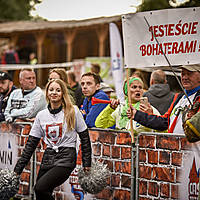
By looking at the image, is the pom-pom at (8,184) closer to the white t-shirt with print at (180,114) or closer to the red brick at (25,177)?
the red brick at (25,177)

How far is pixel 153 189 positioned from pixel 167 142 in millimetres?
592

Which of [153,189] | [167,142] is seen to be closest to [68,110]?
[167,142]

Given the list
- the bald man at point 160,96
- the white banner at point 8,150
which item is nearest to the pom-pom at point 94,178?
the white banner at point 8,150

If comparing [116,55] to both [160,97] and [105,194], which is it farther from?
[105,194]

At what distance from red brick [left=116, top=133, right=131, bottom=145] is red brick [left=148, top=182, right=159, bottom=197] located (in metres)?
0.58

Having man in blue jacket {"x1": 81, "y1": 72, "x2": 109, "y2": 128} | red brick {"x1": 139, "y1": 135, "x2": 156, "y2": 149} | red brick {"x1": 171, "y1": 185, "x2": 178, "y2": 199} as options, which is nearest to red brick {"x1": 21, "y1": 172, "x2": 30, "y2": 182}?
man in blue jacket {"x1": 81, "y1": 72, "x2": 109, "y2": 128}

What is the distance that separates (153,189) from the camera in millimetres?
4387

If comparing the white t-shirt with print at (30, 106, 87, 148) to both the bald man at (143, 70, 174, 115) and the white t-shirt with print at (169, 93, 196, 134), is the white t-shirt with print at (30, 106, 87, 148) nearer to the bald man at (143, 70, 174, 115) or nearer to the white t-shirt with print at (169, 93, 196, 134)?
the white t-shirt with print at (169, 93, 196, 134)

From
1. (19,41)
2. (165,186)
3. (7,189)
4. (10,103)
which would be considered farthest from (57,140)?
(19,41)

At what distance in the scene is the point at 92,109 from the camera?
529 centimetres

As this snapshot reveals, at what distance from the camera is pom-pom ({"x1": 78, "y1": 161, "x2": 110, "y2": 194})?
4.54 m


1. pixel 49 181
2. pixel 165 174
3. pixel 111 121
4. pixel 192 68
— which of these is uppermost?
pixel 192 68

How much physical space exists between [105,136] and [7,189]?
144 centimetres

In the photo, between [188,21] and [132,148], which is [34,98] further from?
[188,21]
